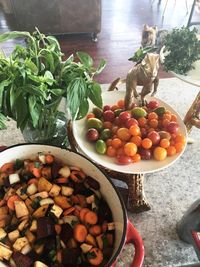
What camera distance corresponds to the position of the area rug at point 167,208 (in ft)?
2.91

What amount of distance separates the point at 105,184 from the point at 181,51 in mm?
569

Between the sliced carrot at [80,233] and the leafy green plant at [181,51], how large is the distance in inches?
24.5

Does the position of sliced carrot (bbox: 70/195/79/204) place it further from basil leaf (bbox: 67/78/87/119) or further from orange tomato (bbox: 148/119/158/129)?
orange tomato (bbox: 148/119/158/129)

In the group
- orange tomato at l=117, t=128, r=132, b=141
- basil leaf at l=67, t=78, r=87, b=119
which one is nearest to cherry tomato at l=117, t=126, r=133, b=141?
orange tomato at l=117, t=128, r=132, b=141

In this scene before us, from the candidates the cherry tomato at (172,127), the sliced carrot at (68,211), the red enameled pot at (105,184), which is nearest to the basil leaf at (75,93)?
the red enameled pot at (105,184)

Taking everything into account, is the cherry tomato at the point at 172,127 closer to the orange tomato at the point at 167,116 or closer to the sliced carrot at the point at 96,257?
the orange tomato at the point at 167,116

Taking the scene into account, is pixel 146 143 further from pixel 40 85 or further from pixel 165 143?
pixel 40 85

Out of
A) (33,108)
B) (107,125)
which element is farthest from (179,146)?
(33,108)

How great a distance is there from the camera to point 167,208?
1013 mm

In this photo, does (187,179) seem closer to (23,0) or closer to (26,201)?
(26,201)

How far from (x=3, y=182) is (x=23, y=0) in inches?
65.3

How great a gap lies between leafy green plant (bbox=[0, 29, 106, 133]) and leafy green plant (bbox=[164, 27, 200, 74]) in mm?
389

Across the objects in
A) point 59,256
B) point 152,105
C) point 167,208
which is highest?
point 152,105

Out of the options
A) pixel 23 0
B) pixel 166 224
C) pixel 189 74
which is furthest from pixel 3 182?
pixel 23 0
